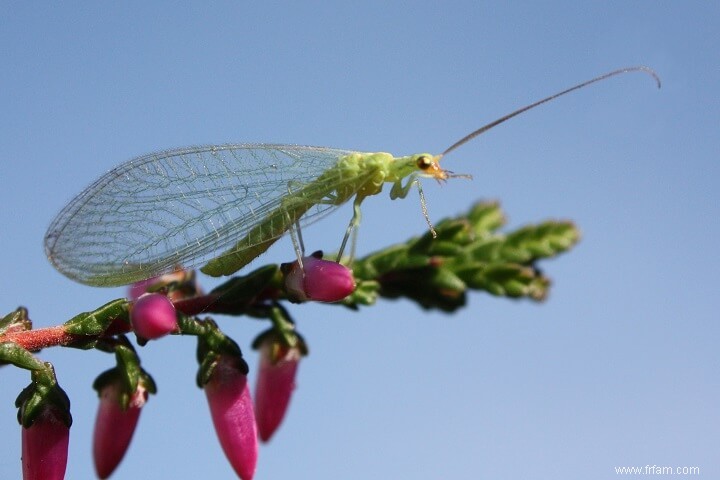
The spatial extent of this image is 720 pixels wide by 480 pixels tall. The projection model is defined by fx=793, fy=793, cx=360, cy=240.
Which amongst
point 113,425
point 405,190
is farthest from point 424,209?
point 113,425

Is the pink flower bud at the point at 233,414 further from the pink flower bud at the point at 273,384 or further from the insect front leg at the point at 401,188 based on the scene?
the insect front leg at the point at 401,188

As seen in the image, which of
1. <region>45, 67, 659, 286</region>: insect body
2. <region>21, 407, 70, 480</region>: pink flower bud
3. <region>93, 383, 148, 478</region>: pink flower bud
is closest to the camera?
<region>21, 407, 70, 480</region>: pink flower bud

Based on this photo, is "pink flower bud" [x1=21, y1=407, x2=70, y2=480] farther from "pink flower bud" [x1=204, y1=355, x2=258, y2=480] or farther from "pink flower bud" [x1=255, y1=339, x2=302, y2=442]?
"pink flower bud" [x1=255, y1=339, x2=302, y2=442]

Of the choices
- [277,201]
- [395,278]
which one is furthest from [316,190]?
[395,278]

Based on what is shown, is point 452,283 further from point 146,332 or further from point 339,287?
point 146,332

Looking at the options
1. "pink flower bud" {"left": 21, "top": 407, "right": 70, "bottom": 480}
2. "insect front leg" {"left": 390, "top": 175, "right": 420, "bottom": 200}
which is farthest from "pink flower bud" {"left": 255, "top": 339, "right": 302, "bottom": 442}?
"insect front leg" {"left": 390, "top": 175, "right": 420, "bottom": 200}

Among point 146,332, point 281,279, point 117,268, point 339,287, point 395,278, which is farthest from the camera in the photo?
point 117,268

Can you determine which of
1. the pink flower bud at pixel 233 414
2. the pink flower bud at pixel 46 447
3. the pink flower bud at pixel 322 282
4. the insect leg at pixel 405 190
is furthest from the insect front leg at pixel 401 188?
the pink flower bud at pixel 46 447
